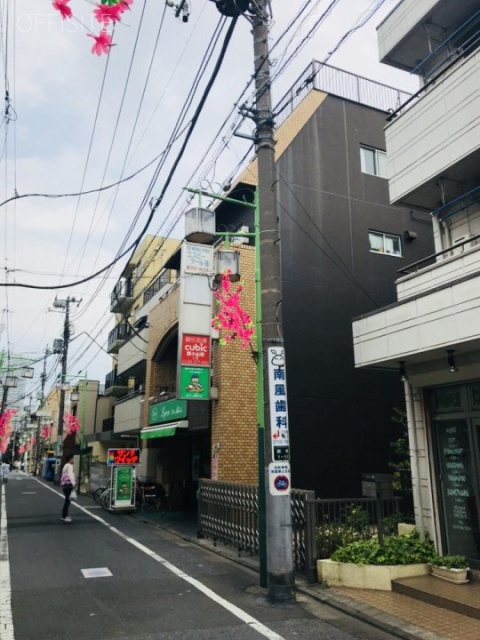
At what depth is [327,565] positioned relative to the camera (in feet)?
26.7

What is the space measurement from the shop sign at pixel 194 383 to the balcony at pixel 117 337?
1815 centimetres

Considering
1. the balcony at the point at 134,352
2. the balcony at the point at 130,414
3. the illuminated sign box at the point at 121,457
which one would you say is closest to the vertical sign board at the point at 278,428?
the illuminated sign box at the point at 121,457

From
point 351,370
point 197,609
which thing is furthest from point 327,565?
point 351,370

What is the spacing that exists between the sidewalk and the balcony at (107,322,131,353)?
25.3m

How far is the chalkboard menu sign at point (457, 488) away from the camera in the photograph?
8.49 metres

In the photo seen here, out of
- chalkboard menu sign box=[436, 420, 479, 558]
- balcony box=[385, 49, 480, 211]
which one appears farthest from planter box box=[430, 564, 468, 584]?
balcony box=[385, 49, 480, 211]

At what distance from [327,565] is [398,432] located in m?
9.16

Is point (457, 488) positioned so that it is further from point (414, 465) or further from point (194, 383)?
point (194, 383)

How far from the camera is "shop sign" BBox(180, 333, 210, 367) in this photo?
13.2 m

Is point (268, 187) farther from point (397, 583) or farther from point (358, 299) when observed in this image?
point (358, 299)

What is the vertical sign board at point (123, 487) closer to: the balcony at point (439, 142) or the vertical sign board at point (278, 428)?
the vertical sign board at point (278, 428)

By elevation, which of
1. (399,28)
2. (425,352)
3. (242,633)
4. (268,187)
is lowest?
(242,633)

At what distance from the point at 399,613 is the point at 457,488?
2.87m

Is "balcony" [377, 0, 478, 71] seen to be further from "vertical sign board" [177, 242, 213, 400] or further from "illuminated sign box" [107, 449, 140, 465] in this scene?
"illuminated sign box" [107, 449, 140, 465]
